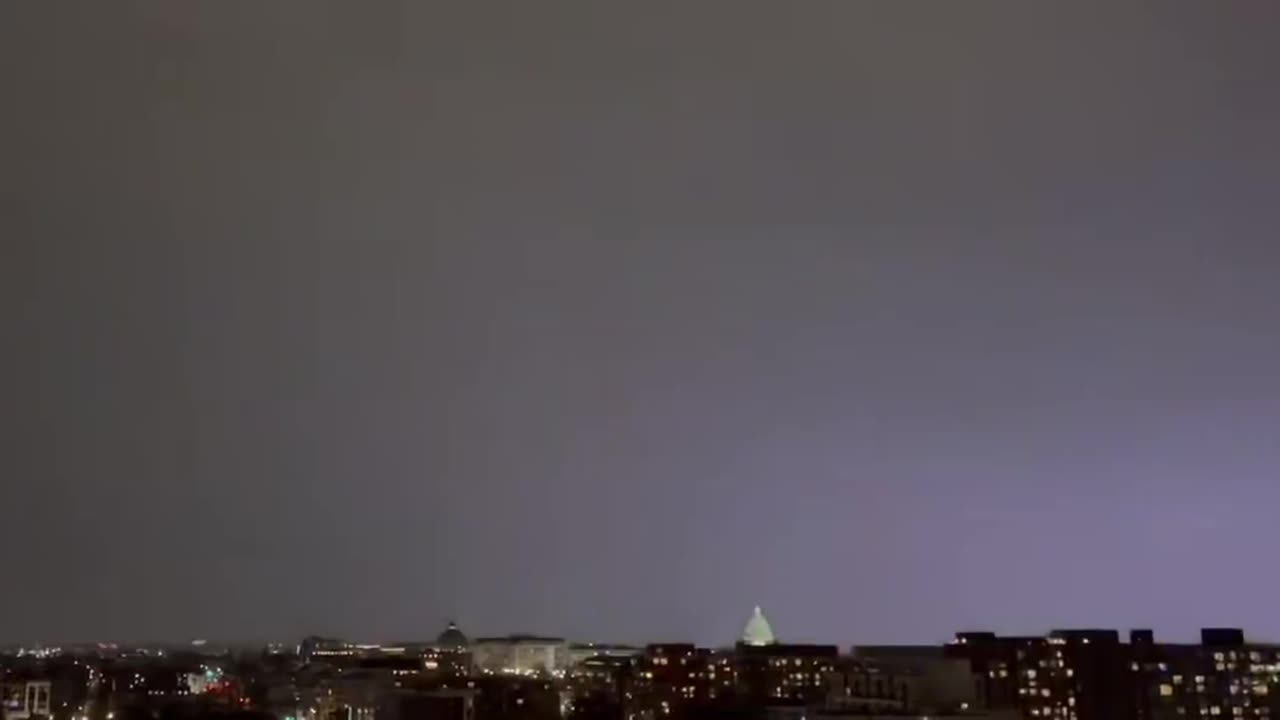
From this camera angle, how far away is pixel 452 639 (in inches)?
3280

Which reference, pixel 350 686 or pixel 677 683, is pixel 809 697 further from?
pixel 350 686

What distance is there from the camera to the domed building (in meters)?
78.6

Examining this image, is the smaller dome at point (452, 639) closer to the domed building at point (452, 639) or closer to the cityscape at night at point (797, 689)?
the domed building at point (452, 639)

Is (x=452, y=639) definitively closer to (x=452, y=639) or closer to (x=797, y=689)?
(x=452, y=639)

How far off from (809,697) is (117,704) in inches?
697

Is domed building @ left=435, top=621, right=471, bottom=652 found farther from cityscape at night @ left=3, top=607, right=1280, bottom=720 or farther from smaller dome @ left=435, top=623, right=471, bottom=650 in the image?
cityscape at night @ left=3, top=607, right=1280, bottom=720

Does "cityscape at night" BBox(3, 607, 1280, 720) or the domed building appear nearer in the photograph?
"cityscape at night" BBox(3, 607, 1280, 720)

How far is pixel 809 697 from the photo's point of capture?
3144 centimetres

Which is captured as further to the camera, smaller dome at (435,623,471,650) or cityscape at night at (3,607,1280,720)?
smaller dome at (435,623,471,650)

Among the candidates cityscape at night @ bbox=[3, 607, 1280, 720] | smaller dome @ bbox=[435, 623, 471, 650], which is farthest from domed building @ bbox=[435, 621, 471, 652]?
cityscape at night @ bbox=[3, 607, 1280, 720]

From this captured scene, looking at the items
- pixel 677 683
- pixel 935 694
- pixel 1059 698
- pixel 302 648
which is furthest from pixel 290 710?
pixel 302 648

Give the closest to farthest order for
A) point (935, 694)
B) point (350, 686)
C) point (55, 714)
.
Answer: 1. point (935, 694)
2. point (55, 714)
3. point (350, 686)

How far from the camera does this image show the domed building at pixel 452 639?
78.6m

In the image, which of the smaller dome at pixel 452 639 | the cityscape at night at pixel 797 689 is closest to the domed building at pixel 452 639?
the smaller dome at pixel 452 639
